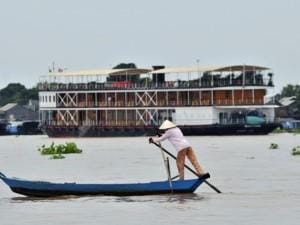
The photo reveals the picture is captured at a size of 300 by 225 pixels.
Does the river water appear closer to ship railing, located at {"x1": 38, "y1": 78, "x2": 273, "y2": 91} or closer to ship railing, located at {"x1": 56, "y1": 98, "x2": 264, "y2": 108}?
ship railing, located at {"x1": 56, "y1": 98, "x2": 264, "y2": 108}

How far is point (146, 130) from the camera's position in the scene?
89.0 m

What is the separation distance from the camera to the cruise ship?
3438 inches

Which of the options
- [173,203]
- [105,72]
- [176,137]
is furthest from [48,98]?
[173,203]

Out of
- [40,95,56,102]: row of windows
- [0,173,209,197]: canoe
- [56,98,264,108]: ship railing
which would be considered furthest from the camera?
[40,95,56,102]: row of windows

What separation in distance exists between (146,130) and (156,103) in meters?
3.45

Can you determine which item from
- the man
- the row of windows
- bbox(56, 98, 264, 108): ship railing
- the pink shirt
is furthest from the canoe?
the row of windows

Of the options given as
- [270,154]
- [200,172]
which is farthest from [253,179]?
[270,154]

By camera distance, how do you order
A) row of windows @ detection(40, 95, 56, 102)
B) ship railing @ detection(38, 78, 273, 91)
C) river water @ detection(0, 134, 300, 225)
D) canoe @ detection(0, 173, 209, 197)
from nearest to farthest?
river water @ detection(0, 134, 300, 225)
canoe @ detection(0, 173, 209, 197)
ship railing @ detection(38, 78, 273, 91)
row of windows @ detection(40, 95, 56, 102)

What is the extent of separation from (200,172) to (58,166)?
56.1 ft

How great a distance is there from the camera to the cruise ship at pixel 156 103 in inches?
3438

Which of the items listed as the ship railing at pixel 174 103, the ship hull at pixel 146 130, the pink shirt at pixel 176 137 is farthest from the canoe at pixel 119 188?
the ship railing at pixel 174 103

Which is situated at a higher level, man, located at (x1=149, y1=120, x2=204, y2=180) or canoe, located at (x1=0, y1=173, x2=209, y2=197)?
man, located at (x1=149, y1=120, x2=204, y2=180)

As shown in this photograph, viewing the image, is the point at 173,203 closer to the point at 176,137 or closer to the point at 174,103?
the point at 176,137

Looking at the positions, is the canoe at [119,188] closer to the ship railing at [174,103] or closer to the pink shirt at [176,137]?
the pink shirt at [176,137]
